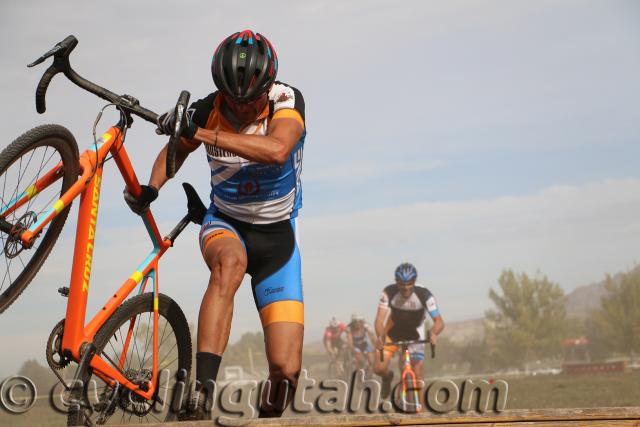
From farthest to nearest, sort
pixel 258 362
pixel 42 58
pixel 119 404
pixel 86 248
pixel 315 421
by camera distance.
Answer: pixel 258 362
pixel 119 404
pixel 86 248
pixel 42 58
pixel 315 421

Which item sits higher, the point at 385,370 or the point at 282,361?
the point at 282,361

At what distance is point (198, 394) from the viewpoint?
5.11 metres

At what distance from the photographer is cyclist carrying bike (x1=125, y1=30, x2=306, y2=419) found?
17.6 ft

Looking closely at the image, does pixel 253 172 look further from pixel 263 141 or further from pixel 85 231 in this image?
pixel 85 231

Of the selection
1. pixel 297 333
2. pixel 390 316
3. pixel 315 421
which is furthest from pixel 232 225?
pixel 390 316

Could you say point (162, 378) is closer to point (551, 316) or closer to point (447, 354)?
point (551, 316)

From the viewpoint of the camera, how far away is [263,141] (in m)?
5.27

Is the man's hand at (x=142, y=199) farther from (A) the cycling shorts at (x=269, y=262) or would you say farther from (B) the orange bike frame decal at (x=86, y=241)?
(A) the cycling shorts at (x=269, y=262)

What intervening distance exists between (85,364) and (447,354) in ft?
404

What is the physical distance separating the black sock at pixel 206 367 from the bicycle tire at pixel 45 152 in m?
1.12

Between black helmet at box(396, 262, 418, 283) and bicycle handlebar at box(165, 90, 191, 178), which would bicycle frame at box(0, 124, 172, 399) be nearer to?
bicycle handlebar at box(165, 90, 191, 178)

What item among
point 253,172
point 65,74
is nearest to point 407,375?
point 253,172

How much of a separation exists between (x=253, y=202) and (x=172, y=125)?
1.47 metres

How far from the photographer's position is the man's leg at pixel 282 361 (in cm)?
577
